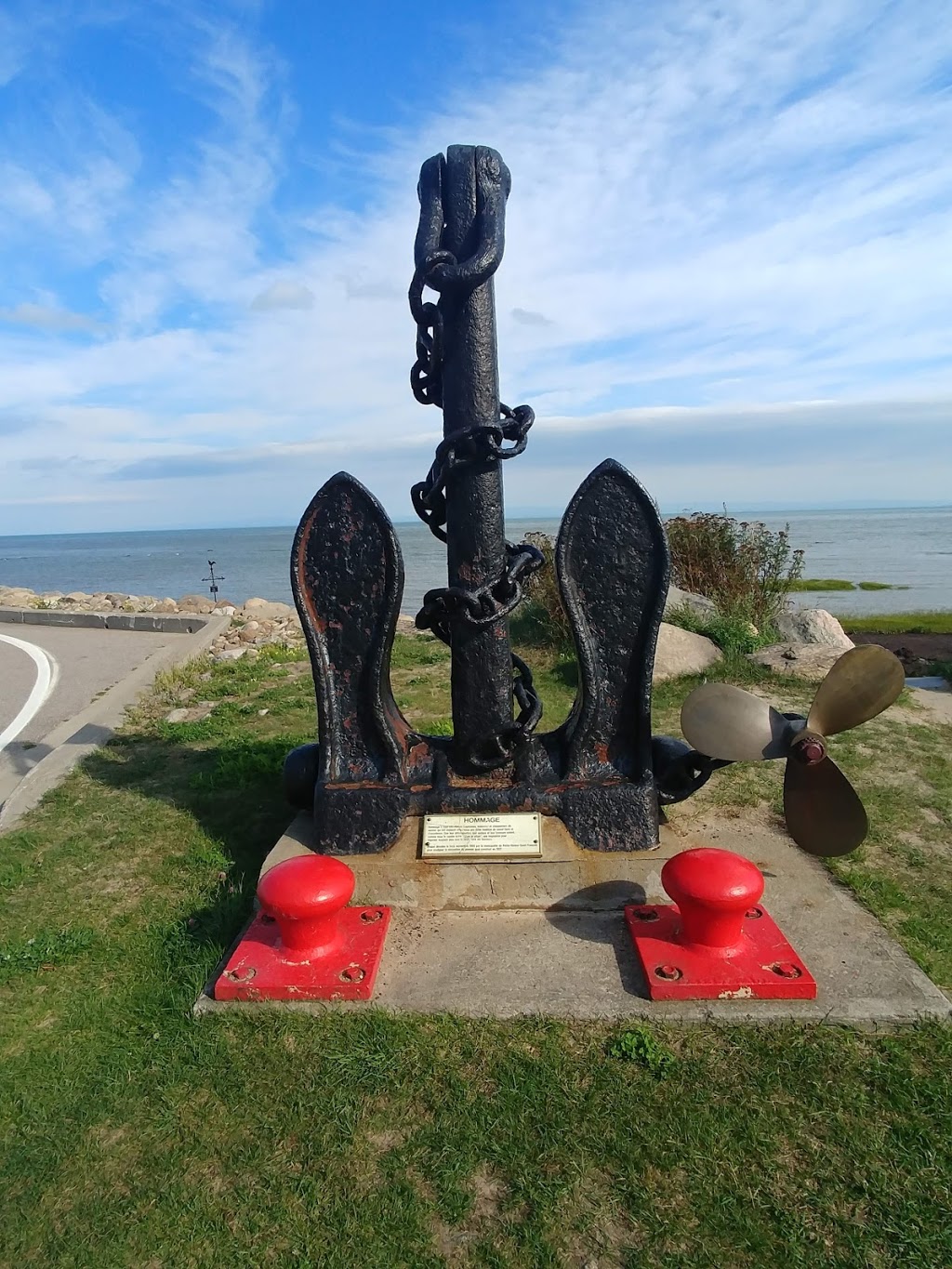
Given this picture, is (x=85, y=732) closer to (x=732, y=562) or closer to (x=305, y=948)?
(x=305, y=948)

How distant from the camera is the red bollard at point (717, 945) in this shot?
259cm

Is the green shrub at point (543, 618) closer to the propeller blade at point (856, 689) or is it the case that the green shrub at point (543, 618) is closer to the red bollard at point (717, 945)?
the propeller blade at point (856, 689)

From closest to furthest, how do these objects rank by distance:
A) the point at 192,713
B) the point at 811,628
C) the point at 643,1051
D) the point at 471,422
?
the point at 643,1051
the point at 471,422
the point at 192,713
the point at 811,628

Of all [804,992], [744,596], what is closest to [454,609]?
[804,992]

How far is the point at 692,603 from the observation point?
29.9 feet

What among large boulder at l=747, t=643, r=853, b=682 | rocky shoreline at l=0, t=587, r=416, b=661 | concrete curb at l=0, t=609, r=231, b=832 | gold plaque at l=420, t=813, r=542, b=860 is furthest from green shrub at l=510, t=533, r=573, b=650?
gold plaque at l=420, t=813, r=542, b=860

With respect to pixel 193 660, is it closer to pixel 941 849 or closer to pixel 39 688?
pixel 39 688

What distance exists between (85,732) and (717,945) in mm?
5265

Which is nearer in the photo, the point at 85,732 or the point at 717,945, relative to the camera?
the point at 717,945

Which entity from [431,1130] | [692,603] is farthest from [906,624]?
[431,1130]

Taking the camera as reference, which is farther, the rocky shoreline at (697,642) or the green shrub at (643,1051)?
the rocky shoreline at (697,642)

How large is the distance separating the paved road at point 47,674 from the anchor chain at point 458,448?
11.9 ft

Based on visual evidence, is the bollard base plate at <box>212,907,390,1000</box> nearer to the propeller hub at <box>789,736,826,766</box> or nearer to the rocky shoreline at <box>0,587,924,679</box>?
the propeller hub at <box>789,736,826,766</box>

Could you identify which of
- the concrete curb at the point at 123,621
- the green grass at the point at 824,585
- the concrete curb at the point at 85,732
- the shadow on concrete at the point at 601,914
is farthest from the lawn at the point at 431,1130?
the green grass at the point at 824,585
